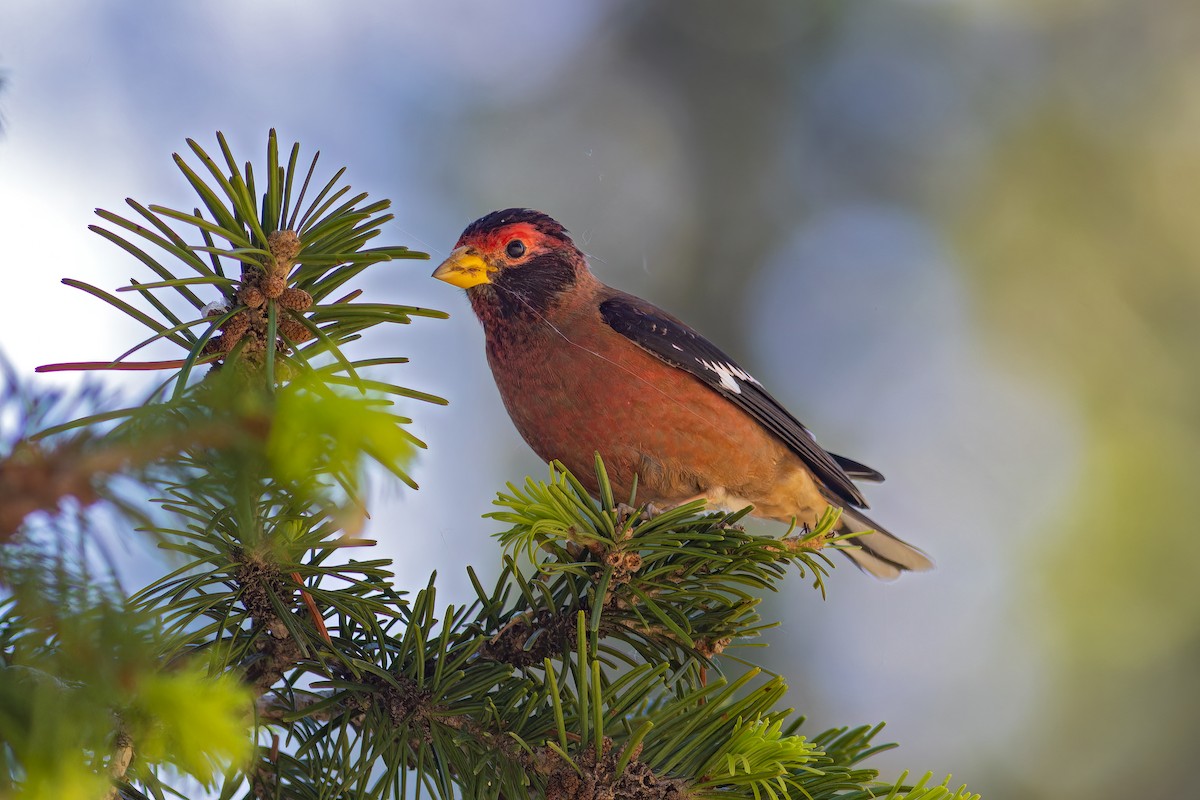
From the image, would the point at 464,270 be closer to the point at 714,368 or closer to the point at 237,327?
the point at 714,368

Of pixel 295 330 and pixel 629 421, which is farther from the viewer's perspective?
pixel 629 421

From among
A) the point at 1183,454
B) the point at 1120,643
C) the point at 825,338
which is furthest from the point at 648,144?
the point at 1120,643

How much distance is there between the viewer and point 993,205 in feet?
23.0

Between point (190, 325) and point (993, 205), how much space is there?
261 inches

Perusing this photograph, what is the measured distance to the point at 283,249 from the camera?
5.56 feet

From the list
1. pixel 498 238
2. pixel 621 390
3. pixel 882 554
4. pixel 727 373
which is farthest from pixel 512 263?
pixel 882 554

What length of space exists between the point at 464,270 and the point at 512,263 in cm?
20

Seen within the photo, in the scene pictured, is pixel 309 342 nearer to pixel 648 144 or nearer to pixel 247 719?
pixel 247 719

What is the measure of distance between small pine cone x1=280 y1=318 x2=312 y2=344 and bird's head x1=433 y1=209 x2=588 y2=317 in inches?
61.5

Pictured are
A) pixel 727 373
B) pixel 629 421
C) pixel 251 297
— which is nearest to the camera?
pixel 251 297

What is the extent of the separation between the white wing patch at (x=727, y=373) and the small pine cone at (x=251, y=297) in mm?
1909

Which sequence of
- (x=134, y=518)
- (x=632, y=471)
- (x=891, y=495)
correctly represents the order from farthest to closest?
(x=891, y=495) < (x=632, y=471) < (x=134, y=518)

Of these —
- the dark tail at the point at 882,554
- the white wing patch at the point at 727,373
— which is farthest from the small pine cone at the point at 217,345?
the dark tail at the point at 882,554

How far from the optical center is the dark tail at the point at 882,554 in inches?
157
